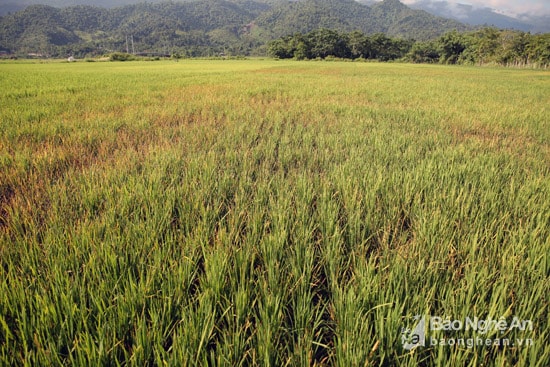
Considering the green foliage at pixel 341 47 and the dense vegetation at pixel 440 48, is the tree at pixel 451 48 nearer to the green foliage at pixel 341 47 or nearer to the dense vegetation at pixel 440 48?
the dense vegetation at pixel 440 48

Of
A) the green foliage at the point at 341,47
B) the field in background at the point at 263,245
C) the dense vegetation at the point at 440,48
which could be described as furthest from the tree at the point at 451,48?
the field in background at the point at 263,245

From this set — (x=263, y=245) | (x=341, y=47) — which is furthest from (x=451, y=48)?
(x=263, y=245)

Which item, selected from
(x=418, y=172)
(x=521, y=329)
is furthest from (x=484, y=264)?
(x=418, y=172)

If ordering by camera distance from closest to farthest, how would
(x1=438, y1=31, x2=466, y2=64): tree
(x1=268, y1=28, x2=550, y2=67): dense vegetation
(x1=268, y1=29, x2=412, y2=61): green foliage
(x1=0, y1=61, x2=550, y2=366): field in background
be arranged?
(x1=0, y1=61, x2=550, y2=366): field in background
(x1=268, y1=28, x2=550, y2=67): dense vegetation
(x1=438, y1=31, x2=466, y2=64): tree
(x1=268, y1=29, x2=412, y2=61): green foliage

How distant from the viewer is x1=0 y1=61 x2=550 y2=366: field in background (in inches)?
38.5

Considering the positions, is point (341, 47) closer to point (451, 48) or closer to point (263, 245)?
point (451, 48)

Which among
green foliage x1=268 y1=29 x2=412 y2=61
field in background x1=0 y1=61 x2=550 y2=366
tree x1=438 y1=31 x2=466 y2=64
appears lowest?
field in background x1=0 y1=61 x2=550 y2=366

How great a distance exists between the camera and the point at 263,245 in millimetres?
1493

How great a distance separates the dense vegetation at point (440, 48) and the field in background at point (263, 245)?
62.7 metres

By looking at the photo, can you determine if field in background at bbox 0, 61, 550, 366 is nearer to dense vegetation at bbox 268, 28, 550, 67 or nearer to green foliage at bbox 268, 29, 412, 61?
dense vegetation at bbox 268, 28, 550, 67

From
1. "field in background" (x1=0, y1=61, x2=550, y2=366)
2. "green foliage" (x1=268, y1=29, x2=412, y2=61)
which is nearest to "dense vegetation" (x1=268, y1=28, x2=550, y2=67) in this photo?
"green foliage" (x1=268, y1=29, x2=412, y2=61)

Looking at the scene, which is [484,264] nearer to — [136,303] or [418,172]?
[418,172]

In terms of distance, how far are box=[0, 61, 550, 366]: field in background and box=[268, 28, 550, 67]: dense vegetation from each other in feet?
206

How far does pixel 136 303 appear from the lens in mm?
1128
